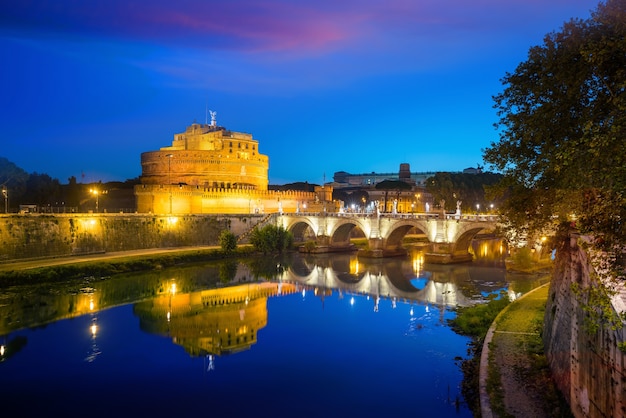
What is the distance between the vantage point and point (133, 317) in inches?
676

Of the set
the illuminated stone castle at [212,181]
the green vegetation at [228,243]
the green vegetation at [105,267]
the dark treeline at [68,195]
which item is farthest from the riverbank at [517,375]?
the dark treeline at [68,195]

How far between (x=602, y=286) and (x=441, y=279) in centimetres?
1912

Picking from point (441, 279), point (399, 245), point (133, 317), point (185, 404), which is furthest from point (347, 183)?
point (185, 404)

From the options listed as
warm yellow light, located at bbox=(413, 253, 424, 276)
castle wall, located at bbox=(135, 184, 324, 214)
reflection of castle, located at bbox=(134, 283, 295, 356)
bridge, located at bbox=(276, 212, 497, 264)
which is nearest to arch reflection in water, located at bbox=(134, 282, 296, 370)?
reflection of castle, located at bbox=(134, 283, 295, 356)

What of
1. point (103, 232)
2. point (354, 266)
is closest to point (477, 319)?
point (354, 266)

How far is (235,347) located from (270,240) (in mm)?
20773

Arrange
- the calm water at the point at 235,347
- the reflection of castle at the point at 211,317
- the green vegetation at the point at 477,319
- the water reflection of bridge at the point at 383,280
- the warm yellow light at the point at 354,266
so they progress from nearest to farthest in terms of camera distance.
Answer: the calm water at the point at 235,347
the green vegetation at the point at 477,319
the reflection of castle at the point at 211,317
the water reflection of bridge at the point at 383,280
the warm yellow light at the point at 354,266

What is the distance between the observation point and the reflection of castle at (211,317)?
14.5 m

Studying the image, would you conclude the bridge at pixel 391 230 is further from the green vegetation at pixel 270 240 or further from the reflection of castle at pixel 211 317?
the reflection of castle at pixel 211 317

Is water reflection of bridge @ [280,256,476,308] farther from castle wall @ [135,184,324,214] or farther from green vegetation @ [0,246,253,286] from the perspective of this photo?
castle wall @ [135,184,324,214]

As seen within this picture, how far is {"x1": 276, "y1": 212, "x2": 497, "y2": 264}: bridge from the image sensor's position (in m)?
28.9

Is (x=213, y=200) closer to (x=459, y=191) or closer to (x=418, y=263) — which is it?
(x=418, y=263)

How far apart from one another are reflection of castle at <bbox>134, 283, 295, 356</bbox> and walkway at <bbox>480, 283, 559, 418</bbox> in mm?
6708

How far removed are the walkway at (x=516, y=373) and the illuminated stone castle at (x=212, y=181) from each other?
31873 mm
